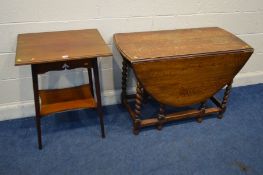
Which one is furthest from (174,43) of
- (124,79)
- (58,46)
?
(58,46)

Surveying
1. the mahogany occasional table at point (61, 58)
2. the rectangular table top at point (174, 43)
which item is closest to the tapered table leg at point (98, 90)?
the mahogany occasional table at point (61, 58)

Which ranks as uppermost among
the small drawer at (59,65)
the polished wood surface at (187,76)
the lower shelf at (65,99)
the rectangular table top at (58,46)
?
the rectangular table top at (58,46)

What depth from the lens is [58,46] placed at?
173cm

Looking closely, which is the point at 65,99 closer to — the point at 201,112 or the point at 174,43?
the point at 174,43

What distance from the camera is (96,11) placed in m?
2.05

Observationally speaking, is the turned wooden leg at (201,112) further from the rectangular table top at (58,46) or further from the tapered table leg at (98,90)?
the rectangular table top at (58,46)

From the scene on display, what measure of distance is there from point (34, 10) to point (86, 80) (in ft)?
2.18

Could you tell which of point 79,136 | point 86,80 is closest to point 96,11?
point 86,80

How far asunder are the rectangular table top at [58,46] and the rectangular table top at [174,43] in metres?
0.20

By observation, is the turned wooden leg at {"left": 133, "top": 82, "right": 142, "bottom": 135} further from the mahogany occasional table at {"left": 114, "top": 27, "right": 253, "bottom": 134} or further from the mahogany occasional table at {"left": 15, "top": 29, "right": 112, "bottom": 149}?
the mahogany occasional table at {"left": 15, "top": 29, "right": 112, "bottom": 149}

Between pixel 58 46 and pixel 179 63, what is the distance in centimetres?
76

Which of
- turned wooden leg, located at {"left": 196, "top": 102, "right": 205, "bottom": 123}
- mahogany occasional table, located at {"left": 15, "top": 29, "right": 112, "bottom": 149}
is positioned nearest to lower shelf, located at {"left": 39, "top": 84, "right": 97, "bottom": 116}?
mahogany occasional table, located at {"left": 15, "top": 29, "right": 112, "bottom": 149}

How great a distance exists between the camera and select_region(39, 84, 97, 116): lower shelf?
1.87 metres

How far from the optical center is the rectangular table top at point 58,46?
5.15 feet
